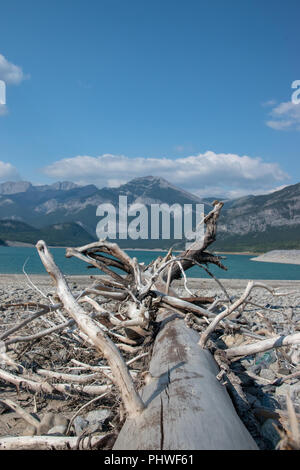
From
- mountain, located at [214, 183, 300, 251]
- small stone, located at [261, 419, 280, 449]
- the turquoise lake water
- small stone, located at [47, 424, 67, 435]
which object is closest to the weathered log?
small stone, located at [261, 419, 280, 449]

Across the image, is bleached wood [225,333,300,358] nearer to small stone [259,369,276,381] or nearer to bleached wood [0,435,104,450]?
small stone [259,369,276,381]

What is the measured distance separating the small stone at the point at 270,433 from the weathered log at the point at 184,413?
49 cm

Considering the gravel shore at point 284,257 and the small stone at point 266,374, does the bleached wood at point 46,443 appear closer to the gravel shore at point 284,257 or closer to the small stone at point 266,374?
the small stone at point 266,374

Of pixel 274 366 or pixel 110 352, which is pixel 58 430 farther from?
pixel 274 366

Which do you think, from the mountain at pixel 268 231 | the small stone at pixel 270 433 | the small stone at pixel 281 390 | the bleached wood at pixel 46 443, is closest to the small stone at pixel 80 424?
the bleached wood at pixel 46 443

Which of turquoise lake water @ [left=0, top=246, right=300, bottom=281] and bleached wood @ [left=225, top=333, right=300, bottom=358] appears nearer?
bleached wood @ [left=225, top=333, right=300, bottom=358]

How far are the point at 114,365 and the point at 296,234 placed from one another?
174 meters

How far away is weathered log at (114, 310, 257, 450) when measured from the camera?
5.53 feet

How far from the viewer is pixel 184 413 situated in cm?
192

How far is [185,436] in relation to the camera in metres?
1.69

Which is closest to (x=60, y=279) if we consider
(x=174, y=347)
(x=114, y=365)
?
(x=114, y=365)

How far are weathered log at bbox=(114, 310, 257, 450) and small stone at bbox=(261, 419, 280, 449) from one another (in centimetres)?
49

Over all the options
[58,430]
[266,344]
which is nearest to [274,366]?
[266,344]

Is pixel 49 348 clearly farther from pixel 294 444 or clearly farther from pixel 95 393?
pixel 294 444
